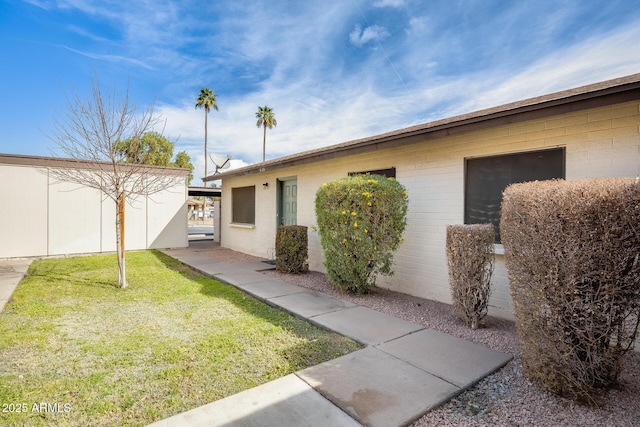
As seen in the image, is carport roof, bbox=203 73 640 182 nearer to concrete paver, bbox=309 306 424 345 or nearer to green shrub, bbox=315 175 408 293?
green shrub, bbox=315 175 408 293

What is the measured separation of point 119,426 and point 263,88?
12.7 meters

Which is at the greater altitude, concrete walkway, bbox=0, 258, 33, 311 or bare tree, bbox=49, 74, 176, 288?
bare tree, bbox=49, 74, 176, 288

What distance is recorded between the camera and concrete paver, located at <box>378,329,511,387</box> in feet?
9.30

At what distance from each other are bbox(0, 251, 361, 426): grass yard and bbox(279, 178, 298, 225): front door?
12.0 ft

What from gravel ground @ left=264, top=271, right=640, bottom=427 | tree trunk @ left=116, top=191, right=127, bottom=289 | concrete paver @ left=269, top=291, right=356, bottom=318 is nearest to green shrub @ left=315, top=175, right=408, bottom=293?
concrete paver @ left=269, top=291, right=356, bottom=318

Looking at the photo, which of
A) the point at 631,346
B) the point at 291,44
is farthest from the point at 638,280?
the point at 291,44

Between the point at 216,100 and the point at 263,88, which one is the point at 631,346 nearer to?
the point at 263,88

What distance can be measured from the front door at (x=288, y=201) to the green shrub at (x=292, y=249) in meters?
1.42

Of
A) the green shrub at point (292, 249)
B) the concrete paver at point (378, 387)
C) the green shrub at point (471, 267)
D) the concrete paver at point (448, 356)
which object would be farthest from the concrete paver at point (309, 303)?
the green shrub at point (292, 249)

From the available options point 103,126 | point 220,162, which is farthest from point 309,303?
point 220,162

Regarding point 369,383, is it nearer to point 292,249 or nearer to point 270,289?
point 270,289

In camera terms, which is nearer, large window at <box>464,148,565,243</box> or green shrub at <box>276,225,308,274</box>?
large window at <box>464,148,565,243</box>

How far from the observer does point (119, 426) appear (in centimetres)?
210

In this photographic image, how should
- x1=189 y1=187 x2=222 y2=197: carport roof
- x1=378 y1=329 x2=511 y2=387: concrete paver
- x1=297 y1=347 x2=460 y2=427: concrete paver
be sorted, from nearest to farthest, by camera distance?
x1=297 y1=347 x2=460 y2=427: concrete paver → x1=378 y1=329 x2=511 y2=387: concrete paver → x1=189 y1=187 x2=222 y2=197: carport roof
